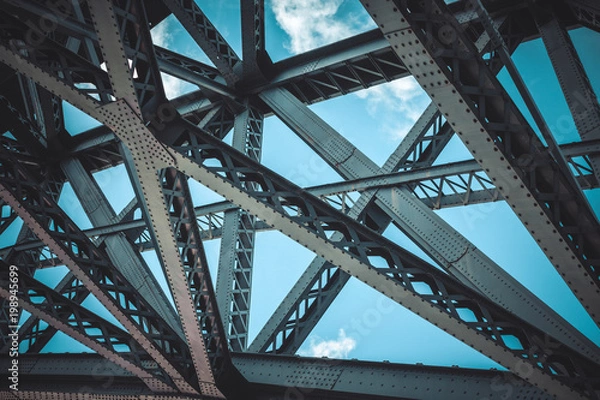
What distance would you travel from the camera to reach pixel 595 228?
474 cm

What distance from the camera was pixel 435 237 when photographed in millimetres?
7176

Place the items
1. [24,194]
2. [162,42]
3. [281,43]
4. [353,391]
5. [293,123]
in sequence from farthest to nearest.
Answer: [162,42], [281,43], [293,123], [24,194], [353,391]

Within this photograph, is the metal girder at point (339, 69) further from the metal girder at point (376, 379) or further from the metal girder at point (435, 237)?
the metal girder at point (376, 379)

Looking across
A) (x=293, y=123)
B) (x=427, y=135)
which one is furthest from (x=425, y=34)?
(x=293, y=123)

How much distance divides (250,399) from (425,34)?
198 inches

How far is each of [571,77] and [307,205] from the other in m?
4.32

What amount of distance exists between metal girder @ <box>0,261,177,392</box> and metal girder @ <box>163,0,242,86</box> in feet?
15.9

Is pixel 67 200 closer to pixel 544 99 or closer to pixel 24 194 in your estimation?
pixel 24 194

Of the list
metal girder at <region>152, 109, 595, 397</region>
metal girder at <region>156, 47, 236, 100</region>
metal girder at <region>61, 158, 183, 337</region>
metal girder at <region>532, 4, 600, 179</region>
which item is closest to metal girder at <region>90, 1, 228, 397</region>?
metal girder at <region>152, 109, 595, 397</region>

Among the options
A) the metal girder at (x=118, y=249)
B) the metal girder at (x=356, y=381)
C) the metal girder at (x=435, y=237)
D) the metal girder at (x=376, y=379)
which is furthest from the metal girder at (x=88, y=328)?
the metal girder at (x=435, y=237)

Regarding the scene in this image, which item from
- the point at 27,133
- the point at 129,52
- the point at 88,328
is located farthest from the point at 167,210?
the point at 27,133

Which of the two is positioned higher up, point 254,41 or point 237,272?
point 254,41

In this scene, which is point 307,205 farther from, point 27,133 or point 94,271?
point 27,133

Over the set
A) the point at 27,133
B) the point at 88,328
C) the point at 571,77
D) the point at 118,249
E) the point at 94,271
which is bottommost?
the point at 88,328
